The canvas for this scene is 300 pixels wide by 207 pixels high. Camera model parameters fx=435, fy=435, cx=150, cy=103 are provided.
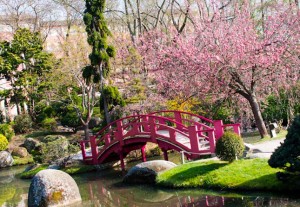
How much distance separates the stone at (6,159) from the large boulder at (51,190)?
15.1 meters

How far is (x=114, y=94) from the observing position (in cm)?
2392

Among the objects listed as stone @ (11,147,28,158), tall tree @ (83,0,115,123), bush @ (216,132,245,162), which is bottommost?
stone @ (11,147,28,158)

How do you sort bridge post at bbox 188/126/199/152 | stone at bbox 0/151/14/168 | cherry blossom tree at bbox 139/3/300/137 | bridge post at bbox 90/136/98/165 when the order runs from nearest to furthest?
bridge post at bbox 188/126/199/152 → cherry blossom tree at bbox 139/3/300/137 → bridge post at bbox 90/136/98/165 → stone at bbox 0/151/14/168

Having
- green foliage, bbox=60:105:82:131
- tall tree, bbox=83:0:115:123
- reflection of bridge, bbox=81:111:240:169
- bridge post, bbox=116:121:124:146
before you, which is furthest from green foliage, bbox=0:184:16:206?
green foliage, bbox=60:105:82:131

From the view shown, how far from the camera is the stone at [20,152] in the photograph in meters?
28.6

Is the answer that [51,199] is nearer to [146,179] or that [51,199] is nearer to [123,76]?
[146,179]

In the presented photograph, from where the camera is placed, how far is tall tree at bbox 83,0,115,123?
23.8 metres

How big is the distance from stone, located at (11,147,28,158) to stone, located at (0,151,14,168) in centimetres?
91

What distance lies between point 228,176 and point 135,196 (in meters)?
2.99

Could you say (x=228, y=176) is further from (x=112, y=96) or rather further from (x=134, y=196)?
(x=112, y=96)

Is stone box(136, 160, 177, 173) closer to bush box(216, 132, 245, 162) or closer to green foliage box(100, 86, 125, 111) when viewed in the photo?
bush box(216, 132, 245, 162)

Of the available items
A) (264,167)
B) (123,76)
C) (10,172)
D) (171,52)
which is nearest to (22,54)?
(123,76)

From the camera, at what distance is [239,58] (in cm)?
1681

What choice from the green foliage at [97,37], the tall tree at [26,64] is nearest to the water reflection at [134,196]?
the green foliage at [97,37]
